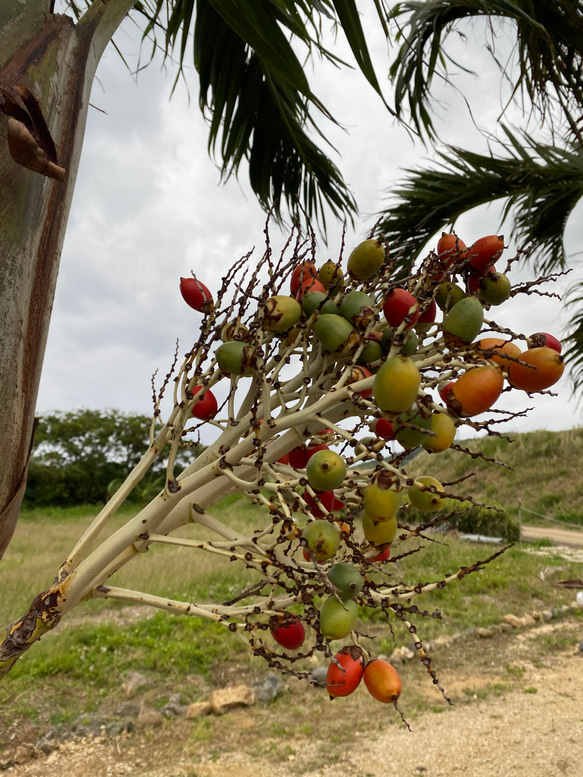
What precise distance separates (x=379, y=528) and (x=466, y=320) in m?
0.33

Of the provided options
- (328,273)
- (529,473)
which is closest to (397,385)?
(328,273)

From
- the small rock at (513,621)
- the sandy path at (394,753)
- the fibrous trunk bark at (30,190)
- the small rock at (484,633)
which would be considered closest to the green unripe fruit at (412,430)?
the fibrous trunk bark at (30,190)

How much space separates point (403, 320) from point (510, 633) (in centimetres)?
544

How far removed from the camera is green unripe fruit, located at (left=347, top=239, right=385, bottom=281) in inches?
38.6

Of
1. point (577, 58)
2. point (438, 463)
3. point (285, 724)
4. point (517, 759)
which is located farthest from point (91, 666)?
point (438, 463)

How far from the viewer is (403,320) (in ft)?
2.78

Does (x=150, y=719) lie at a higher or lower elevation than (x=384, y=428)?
lower

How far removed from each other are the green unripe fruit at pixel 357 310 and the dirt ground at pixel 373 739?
298 centimetres

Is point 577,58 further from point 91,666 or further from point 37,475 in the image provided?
point 37,475

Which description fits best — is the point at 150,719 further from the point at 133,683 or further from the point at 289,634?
the point at 289,634

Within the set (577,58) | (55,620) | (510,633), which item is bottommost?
(510,633)

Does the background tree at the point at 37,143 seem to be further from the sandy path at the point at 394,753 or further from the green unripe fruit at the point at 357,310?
the sandy path at the point at 394,753

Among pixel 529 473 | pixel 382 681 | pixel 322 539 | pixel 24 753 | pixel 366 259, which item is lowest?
pixel 24 753

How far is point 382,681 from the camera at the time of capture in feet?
3.26
